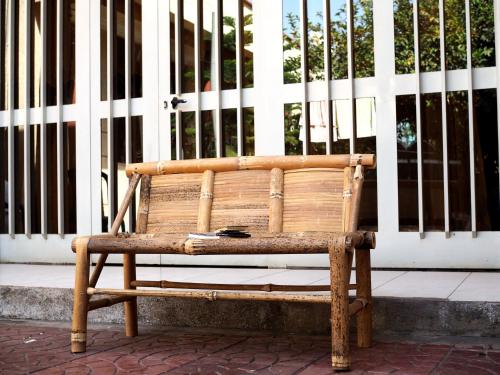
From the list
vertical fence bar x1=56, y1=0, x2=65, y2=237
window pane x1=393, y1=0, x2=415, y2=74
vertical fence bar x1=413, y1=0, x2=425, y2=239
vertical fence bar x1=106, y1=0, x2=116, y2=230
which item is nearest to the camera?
vertical fence bar x1=413, y1=0, x2=425, y2=239

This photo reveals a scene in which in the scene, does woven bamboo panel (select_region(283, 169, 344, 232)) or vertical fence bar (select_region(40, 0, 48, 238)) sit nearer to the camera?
woven bamboo panel (select_region(283, 169, 344, 232))

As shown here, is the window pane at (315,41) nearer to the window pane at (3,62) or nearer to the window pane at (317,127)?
the window pane at (317,127)

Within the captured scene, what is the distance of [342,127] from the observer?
5.01 m

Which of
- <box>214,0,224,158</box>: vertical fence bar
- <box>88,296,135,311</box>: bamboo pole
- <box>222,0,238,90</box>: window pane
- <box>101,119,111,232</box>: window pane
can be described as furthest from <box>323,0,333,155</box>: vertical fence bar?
<box>88,296,135,311</box>: bamboo pole

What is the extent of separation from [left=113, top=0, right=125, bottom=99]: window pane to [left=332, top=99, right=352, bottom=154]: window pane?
1849 mm

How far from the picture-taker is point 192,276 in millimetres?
4746

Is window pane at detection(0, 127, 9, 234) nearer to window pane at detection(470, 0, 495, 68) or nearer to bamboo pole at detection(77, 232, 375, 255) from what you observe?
bamboo pole at detection(77, 232, 375, 255)

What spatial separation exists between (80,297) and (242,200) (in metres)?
0.91

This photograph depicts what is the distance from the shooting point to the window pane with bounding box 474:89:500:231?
15.4 ft

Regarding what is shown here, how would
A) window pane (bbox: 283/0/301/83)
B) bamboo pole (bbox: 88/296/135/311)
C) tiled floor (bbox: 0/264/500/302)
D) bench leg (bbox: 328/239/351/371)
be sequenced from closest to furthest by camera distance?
bench leg (bbox: 328/239/351/371) → bamboo pole (bbox: 88/296/135/311) → tiled floor (bbox: 0/264/500/302) → window pane (bbox: 283/0/301/83)

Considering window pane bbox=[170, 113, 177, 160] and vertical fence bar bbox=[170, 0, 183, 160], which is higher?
vertical fence bar bbox=[170, 0, 183, 160]

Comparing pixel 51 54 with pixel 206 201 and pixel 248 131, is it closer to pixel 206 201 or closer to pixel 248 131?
pixel 248 131

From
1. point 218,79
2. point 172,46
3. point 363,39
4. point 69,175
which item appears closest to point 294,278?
point 218,79

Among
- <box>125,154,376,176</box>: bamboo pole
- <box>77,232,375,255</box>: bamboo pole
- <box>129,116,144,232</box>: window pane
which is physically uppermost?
<box>129,116,144,232</box>: window pane
